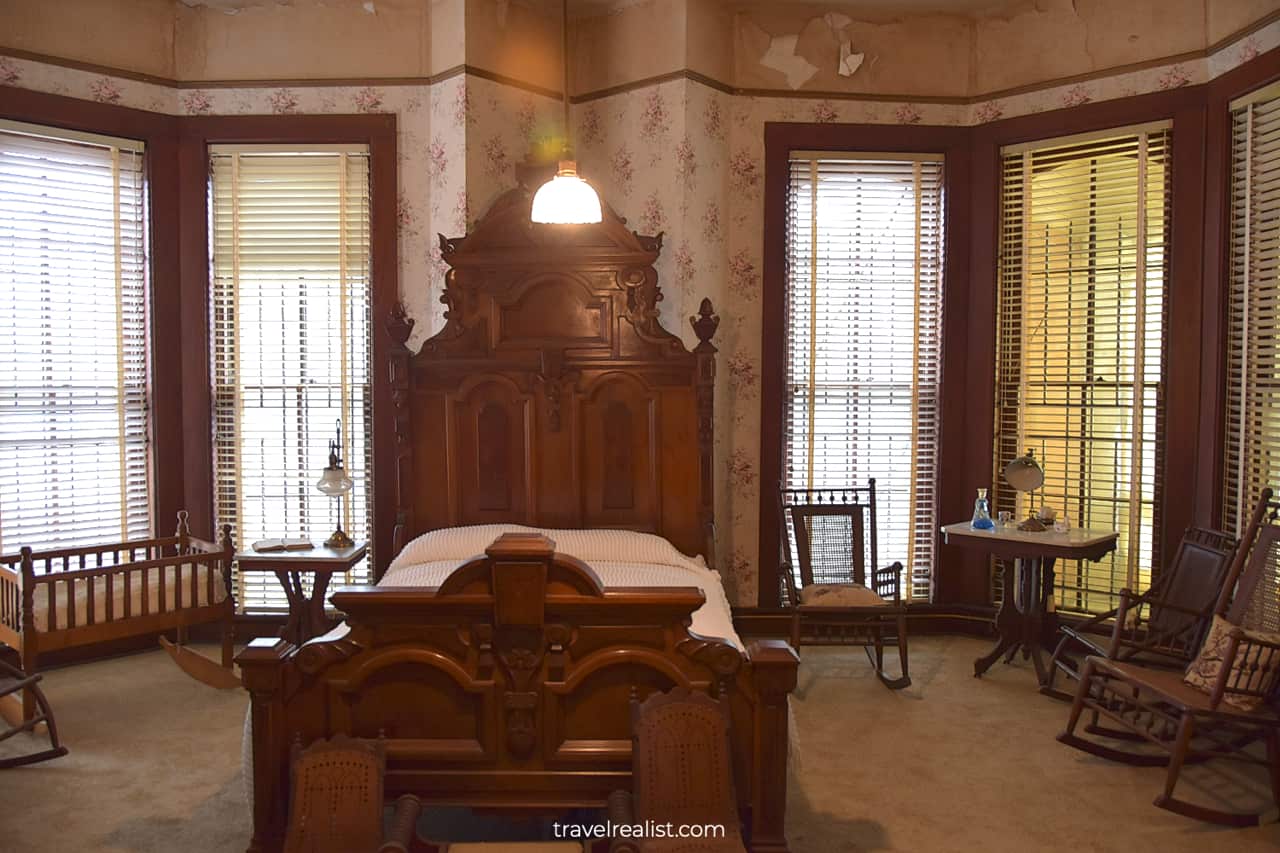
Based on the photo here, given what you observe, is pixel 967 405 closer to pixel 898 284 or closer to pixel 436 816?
pixel 898 284

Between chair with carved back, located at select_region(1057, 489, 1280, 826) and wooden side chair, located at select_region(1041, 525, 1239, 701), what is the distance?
0.13 m

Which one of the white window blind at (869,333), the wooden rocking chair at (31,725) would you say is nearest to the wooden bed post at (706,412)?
the white window blind at (869,333)

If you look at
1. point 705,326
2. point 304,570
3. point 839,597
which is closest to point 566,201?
point 705,326

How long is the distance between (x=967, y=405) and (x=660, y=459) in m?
1.84

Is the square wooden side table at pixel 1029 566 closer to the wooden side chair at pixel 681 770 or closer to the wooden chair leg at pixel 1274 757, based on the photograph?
the wooden chair leg at pixel 1274 757

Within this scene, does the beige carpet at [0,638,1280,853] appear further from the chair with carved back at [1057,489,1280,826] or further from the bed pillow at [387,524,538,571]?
the bed pillow at [387,524,538,571]

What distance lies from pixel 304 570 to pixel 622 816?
2.69 metres

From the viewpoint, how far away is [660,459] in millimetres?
4969

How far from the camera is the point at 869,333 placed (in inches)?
217

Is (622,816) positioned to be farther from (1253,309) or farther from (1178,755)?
(1253,309)

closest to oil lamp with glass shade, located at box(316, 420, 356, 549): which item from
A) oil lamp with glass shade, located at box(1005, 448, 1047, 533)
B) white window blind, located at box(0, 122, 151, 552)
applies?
white window blind, located at box(0, 122, 151, 552)

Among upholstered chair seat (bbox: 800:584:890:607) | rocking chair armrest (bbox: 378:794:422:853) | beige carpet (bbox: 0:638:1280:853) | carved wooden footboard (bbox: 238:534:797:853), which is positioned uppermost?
carved wooden footboard (bbox: 238:534:797:853)

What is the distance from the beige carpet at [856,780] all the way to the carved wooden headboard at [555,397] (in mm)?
1248

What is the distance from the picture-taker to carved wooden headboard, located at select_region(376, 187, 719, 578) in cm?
494
